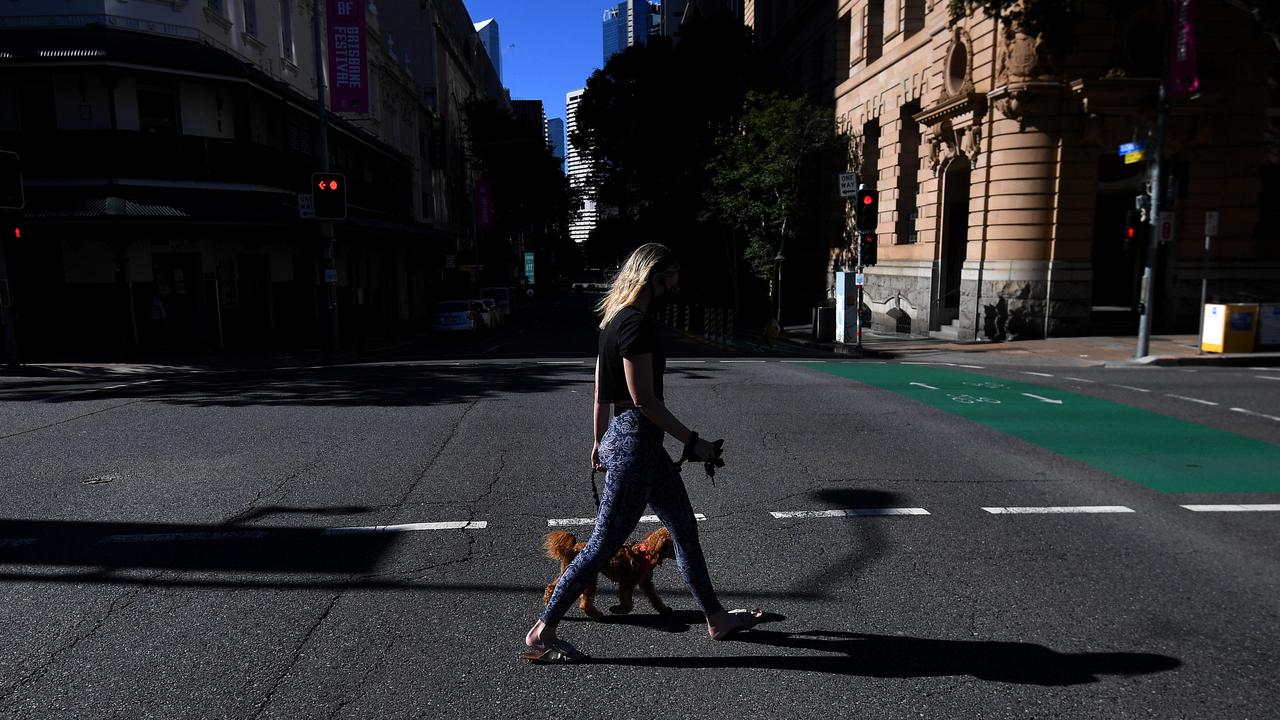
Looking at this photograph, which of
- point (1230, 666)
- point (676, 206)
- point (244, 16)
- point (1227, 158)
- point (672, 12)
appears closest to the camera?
point (1230, 666)

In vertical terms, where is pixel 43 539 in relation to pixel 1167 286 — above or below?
below

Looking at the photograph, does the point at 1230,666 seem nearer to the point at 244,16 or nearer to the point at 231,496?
the point at 231,496

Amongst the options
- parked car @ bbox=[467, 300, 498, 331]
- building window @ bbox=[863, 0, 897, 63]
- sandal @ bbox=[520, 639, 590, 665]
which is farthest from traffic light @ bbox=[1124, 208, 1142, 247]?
parked car @ bbox=[467, 300, 498, 331]

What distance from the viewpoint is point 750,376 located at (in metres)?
14.7

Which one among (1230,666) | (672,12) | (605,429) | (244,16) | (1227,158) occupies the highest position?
(672,12)

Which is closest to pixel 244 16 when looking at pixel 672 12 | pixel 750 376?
pixel 750 376

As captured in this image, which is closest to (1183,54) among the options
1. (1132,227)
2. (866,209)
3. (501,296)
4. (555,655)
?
(1132,227)

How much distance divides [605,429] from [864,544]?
2446mm

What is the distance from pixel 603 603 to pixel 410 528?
6.44ft

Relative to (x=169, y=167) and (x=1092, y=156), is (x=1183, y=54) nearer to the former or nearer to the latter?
(x=1092, y=156)

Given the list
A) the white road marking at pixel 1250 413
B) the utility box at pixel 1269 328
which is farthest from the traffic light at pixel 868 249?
the white road marking at pixel 1250 413

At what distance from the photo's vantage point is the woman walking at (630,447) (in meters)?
3.81

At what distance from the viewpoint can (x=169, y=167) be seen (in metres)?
21.5

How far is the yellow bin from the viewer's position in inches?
704
